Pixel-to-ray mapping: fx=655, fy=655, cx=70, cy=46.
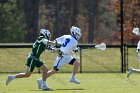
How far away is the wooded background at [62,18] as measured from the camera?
54219 millimetres

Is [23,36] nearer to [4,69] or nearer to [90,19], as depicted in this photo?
[90,19]

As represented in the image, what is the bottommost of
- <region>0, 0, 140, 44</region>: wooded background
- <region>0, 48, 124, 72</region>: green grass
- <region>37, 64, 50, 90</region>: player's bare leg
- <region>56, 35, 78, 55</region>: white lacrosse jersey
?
<region>0, 0, 140, 44</region>: wooded background

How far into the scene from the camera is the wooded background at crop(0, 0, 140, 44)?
54219mm

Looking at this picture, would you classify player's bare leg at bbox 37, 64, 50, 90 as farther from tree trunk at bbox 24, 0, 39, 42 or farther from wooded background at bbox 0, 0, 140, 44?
tree trunk at bbox 24, 0, 39, 42

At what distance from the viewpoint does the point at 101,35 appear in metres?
72.2

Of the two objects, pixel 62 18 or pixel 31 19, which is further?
pixel 62 18

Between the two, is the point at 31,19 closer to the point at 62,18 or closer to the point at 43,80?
the point at 62,18

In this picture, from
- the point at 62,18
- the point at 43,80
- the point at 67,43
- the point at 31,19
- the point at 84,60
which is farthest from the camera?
the point at 62,18

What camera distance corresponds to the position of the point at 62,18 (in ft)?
223

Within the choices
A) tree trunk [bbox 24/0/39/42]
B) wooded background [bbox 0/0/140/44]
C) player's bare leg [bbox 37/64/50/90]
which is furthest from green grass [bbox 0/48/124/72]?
tree trunk [bbox 24/0/39/42]

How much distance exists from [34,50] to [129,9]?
1395 inches

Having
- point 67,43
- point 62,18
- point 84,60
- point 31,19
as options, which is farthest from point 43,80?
point 62,18

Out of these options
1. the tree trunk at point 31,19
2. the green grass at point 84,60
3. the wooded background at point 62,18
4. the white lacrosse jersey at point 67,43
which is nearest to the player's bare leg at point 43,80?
the white lacrosse jersey at point 67,43

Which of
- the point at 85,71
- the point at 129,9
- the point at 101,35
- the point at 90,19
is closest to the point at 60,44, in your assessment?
the point at 85,71
